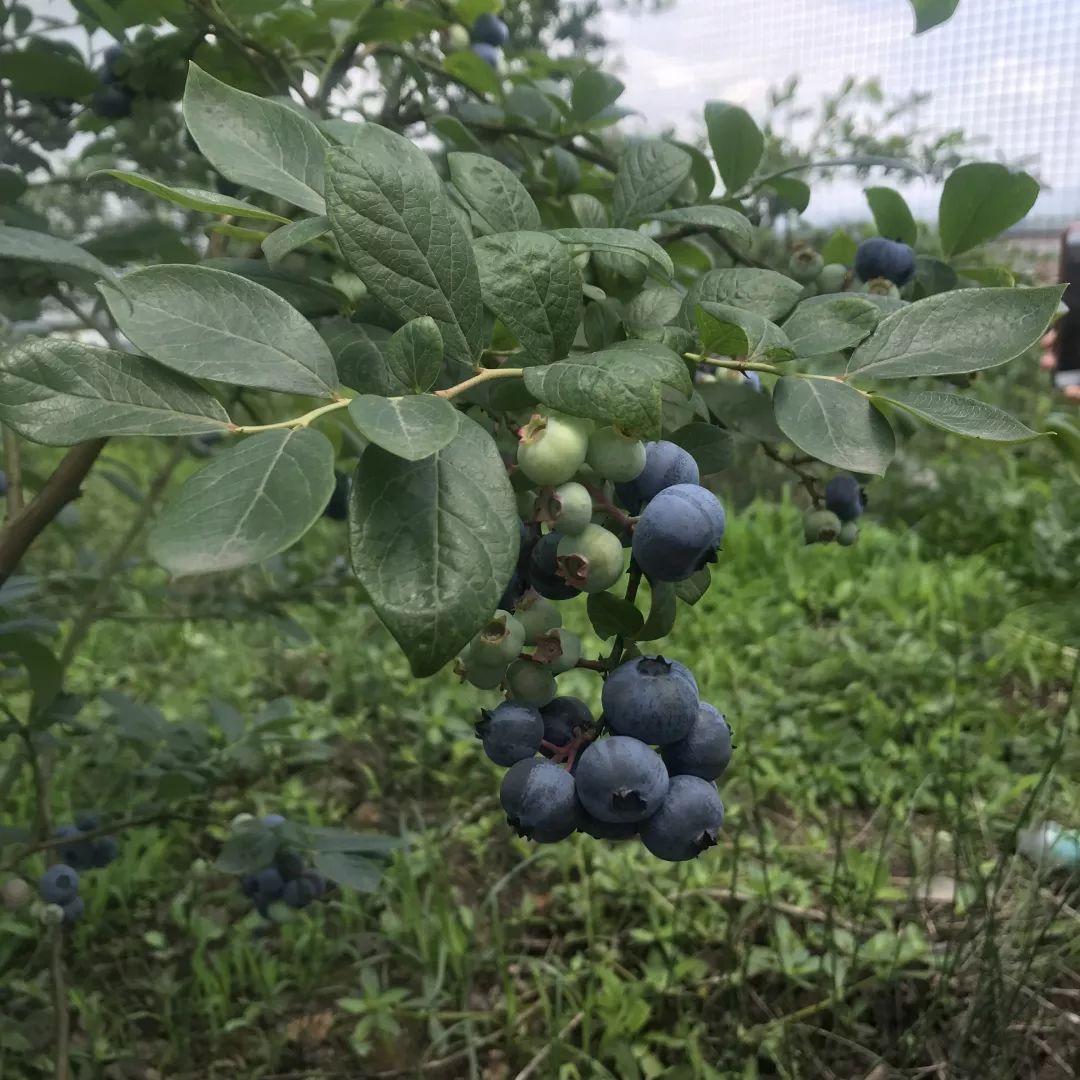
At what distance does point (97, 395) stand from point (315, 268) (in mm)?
438

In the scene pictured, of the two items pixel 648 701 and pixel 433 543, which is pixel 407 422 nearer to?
pixel 433 543

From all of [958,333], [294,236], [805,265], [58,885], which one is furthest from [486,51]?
[58,885]

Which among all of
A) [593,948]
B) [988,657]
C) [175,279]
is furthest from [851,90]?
[175,279]

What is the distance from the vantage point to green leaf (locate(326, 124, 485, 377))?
469 millimetres

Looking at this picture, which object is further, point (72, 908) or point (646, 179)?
point (72, 908)

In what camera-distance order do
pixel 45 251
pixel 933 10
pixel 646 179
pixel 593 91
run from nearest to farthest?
pixel 45 251, pixel 933 10, pixel 646 179, pixel 593 91

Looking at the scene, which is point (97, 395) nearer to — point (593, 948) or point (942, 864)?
point (593, 948)

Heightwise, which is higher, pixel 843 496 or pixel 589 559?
pixel 589 559

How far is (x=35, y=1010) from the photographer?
4.87ft

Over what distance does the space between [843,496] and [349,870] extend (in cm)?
72

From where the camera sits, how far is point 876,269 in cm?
80

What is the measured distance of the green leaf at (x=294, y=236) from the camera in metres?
0.55

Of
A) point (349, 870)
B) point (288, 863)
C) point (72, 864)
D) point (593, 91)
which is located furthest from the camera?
point (72, 864)

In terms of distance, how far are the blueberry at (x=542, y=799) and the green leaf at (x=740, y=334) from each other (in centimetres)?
26
